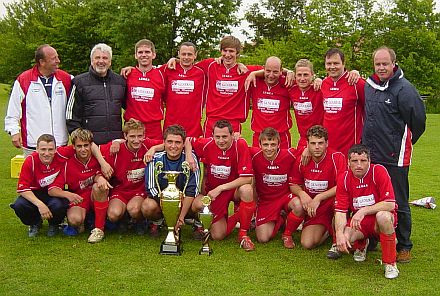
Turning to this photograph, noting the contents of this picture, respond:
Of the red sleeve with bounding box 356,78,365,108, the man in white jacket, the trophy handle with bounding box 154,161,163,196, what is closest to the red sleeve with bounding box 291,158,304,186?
the red sleeve with bounding box 356,78,365,108

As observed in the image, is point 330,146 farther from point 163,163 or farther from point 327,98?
point 163,163

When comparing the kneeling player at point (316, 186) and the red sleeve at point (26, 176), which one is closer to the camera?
the kneeling player at point (316, 186)

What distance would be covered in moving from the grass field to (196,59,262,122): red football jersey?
1.41 m

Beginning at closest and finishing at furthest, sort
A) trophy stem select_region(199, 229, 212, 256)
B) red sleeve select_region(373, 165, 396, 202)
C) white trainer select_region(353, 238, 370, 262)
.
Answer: red sleeve select_region(373, 165, 396, 202)
white trainer select_region(353, 238, 370, 262)
trophy stem select_region(199, 229, 212, 256)

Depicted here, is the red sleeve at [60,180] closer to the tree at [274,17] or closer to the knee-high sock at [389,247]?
the knee-high sock at [389,247]

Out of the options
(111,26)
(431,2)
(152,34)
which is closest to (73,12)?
(111,26)

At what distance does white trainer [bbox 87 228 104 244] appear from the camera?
17.8 feet

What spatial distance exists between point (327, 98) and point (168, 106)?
1.79 meters

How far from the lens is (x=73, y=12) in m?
41.3

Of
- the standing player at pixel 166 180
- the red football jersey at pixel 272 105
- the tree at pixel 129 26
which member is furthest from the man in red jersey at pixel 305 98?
the tree at pixel 129 26

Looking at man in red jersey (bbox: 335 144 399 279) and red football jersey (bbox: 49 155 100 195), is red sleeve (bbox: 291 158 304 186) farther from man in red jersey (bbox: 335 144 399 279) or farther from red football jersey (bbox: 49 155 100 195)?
red football jersey (bbox: 49 155 100 195)

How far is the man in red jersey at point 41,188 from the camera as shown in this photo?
547 cm

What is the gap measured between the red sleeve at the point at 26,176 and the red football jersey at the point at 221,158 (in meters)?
1.63

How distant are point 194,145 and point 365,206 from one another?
1.88 metres
